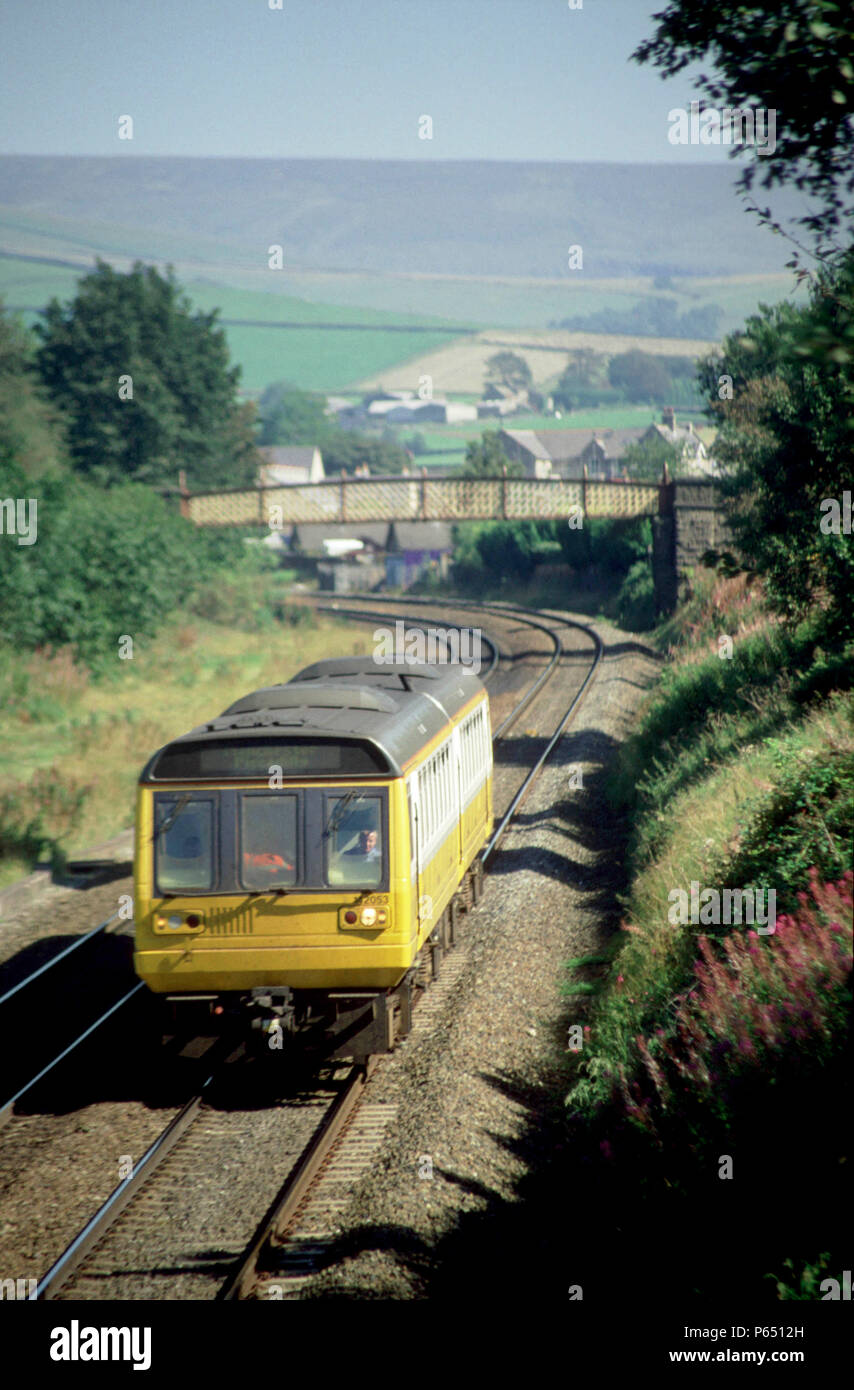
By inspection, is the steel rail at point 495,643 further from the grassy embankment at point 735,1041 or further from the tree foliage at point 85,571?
the grassy embankment at point 735,1041

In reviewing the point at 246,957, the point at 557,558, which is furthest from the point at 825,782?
the point at 557,558

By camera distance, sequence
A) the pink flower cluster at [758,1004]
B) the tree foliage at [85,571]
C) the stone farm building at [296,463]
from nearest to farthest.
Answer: the pink flower cluster at [758,1004] < the tree foliage at [85,571] < the stone farm building at [296,463]

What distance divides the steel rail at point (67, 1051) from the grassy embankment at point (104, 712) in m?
4.84

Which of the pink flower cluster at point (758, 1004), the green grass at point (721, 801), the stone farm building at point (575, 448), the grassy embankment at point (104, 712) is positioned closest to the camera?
the pink flower cluster at point (758, 1004)

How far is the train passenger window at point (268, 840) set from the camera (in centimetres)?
879

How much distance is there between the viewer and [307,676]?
43.8 feet

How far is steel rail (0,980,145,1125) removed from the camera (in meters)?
9.20

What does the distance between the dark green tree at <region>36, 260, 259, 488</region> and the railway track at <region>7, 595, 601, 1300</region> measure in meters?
37.3

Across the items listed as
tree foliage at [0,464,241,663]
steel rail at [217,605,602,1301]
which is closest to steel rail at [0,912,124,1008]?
steel rail at [217,605,602,1301]

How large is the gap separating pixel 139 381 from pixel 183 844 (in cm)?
3979

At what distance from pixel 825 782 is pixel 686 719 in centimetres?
1036

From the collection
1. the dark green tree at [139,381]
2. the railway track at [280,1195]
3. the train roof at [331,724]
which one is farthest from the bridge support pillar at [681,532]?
the railway track at [280,1195]

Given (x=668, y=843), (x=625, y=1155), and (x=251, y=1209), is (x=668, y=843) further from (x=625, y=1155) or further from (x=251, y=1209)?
(x=251, y=1209)

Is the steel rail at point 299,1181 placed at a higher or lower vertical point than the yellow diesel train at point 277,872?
lower
